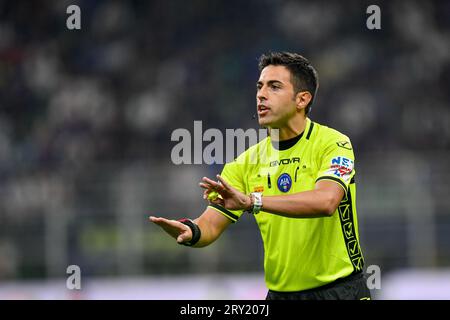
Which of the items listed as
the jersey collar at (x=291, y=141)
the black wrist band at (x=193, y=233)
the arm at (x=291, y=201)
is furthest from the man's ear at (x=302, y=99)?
the black wrist band at (x=193, y=233)

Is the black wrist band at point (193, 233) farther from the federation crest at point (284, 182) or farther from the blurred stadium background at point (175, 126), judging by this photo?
the blurred stadium background at point (175, 126)

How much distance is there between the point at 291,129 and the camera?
609 centimetres

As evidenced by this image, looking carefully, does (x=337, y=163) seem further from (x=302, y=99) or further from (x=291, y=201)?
(x=302, y=99)

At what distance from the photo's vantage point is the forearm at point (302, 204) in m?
5.26

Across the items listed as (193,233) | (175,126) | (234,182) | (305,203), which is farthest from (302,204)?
(175,126)

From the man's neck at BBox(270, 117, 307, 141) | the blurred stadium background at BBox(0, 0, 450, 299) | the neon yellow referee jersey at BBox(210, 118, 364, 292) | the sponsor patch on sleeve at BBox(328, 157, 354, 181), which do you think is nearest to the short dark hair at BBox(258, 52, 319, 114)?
the man's neck at BBox(270, 117, 307, 141)

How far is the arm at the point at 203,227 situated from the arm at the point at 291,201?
0.61 m

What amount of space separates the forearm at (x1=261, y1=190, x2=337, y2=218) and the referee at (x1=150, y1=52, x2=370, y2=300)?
179 mm

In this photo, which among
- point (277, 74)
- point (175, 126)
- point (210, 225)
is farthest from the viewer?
point (175, 126)

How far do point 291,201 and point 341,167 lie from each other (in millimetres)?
538

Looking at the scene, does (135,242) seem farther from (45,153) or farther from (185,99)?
(185,99)

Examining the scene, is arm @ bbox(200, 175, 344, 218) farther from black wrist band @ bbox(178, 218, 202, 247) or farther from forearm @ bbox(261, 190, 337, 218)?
black wrist band @ bbox(178, 218, 202, 247)

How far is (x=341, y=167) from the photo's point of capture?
5641 millimetres

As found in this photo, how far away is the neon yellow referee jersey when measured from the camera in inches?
230
